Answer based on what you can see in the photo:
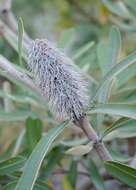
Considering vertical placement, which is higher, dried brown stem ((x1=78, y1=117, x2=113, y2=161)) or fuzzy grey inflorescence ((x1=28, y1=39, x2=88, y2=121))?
fuzzy grey inflorescence ((x1=28, y1=39, x2=88, y2=121))

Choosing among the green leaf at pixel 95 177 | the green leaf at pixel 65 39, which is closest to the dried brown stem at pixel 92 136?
the green leaf at pixel 95 177

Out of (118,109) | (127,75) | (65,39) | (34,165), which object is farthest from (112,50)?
(34,165)

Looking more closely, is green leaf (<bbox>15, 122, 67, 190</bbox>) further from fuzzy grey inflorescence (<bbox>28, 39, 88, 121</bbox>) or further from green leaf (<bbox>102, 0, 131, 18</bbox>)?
green leaf (<bbox>102, 0, 131, 18</bbox>)

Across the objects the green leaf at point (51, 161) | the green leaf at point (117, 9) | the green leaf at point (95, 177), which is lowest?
the green leaf at point (95, 177)

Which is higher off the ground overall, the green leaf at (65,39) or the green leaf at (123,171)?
the green leaf at (65,39)

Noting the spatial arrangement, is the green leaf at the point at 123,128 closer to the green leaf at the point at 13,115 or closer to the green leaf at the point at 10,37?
the green leaf at the point at 13,115

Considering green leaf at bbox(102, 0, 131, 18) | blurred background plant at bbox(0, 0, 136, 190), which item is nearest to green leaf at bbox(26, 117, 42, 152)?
blurred background plant at bbox(0, 0, 136, 190)

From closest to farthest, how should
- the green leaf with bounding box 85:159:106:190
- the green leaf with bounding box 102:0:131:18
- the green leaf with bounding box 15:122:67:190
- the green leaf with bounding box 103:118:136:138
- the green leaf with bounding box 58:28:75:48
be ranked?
the green leaf with bounding box 15:122:67:190, the green leaf with bounding box 103:118:136:138, the green leaf with bounding box 85:159:106:190, the green leaf with bounding box 58:28:75:48, the green leaf with bounding box 102:0:131:18

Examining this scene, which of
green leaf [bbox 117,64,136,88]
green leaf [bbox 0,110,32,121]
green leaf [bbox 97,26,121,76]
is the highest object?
green leaf [bbox 97,26,121,76]
